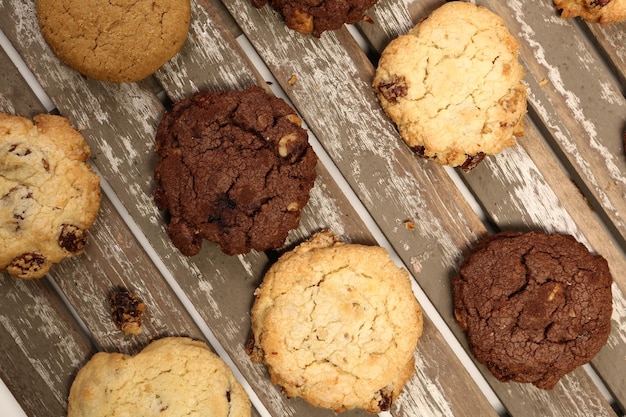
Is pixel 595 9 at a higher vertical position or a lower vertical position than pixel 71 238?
lower

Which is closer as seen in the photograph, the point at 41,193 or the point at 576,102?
the point at 41,193

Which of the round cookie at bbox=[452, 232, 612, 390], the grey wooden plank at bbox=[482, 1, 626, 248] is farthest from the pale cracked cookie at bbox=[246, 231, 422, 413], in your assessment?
the grey wooden plank at bbox=[482, 1, 626, 248]

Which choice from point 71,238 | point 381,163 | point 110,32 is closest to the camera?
point 110,32

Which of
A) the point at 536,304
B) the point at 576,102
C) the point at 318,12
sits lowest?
the point at 536,304

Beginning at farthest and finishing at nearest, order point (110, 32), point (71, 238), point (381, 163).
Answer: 1. point (381, 163)
2. point (71, 238)
3. point (110, 32)

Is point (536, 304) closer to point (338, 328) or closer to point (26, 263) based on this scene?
point (338, 328)

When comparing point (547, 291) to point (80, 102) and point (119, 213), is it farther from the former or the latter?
point (80, 102)

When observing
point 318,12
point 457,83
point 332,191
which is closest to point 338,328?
point 332,191
